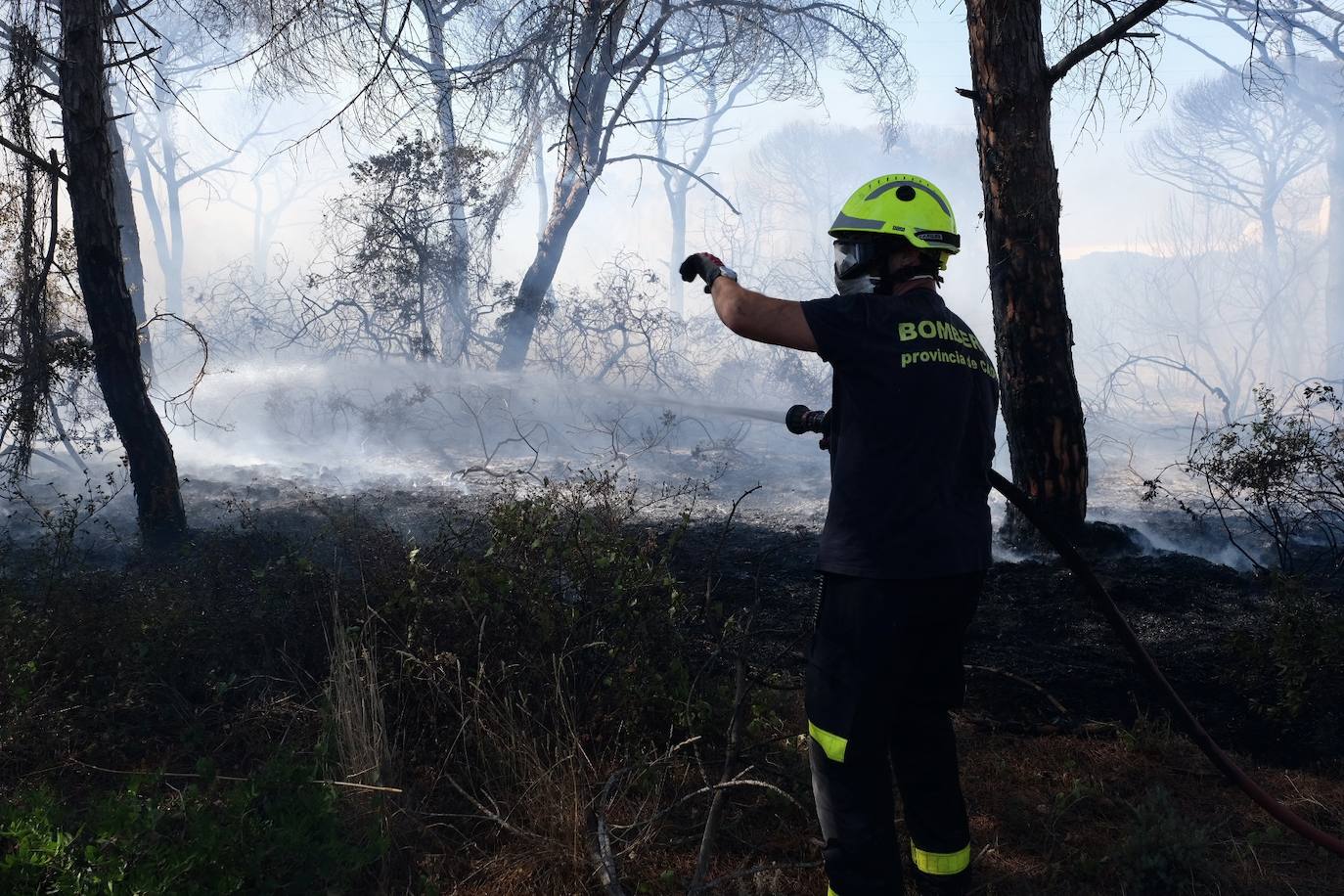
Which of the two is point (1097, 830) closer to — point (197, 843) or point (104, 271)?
point (197, 843)

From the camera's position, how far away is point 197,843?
7.45ft

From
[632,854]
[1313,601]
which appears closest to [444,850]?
[632,854]

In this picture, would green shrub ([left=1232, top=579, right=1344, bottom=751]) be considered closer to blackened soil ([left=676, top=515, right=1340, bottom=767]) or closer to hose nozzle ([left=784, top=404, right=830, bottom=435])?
blackened soil ([left=676, top=515, right=1340, bottom=767])

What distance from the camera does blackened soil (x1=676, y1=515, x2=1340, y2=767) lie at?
397cm

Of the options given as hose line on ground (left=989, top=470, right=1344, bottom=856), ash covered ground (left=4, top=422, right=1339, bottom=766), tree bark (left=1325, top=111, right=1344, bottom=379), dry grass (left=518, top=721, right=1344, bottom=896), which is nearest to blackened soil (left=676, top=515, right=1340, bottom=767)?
ash covered ground (left=4, top=422, right=1339, bottom=766)

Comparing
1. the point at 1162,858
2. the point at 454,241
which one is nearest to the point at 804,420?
the point at 1162,858

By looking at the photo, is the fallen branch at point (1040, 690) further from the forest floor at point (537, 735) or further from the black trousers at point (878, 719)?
the black trousers at point (878, 719)

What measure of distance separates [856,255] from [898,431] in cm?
59

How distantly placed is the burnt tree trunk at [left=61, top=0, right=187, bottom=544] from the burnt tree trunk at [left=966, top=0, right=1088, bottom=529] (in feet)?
19.7

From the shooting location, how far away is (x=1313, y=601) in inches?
159

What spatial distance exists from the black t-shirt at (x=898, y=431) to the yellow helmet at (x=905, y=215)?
0.60ft

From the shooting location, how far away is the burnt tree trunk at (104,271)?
21.2ft

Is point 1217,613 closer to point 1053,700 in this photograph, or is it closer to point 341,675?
point 1053,700

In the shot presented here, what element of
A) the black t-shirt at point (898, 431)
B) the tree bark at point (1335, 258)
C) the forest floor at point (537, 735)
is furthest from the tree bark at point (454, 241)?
the tree bark at point (1335, 258)
